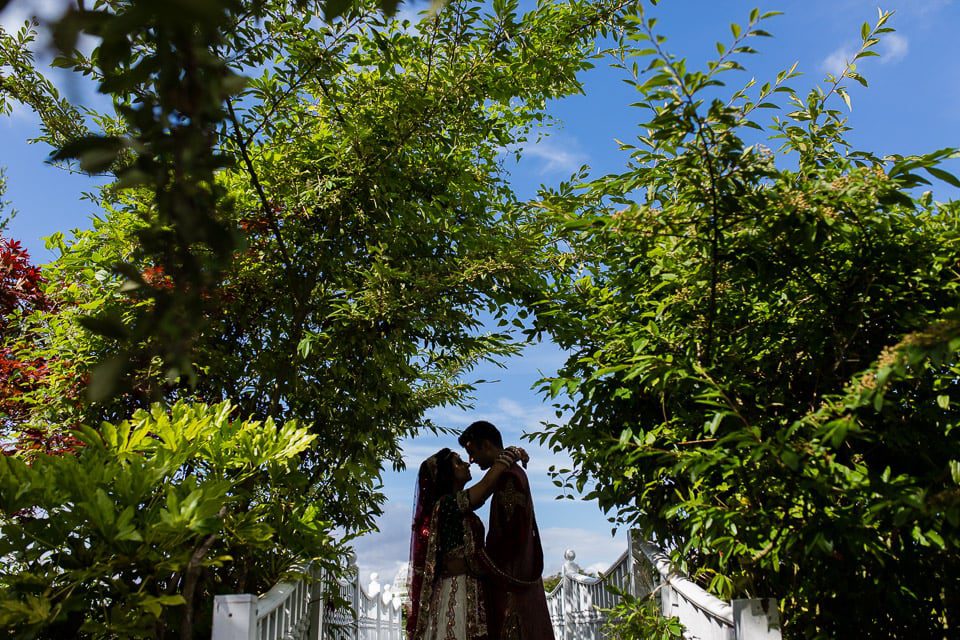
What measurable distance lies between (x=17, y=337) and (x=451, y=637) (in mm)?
4191

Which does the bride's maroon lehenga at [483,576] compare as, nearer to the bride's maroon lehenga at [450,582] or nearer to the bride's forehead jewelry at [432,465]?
the bride's maroon lehenga at [450,582]

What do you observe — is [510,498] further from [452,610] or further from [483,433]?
[452,610]

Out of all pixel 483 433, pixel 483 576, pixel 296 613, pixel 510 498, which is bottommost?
pixel 296 613

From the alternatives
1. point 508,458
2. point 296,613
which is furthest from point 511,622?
point 296,613

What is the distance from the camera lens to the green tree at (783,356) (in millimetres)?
2641

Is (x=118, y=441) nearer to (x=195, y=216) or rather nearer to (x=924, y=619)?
(x=195, y=216)

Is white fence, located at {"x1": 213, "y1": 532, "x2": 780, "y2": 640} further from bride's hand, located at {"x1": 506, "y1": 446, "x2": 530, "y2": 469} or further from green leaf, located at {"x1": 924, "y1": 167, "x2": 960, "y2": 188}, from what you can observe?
green leaf, located at {"x1": 924, "y1": 167, "x2": 960, "y2": 188}

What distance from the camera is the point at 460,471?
429cm

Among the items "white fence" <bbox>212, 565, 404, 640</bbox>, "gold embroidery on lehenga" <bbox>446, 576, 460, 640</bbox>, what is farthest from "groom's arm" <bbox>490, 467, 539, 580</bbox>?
"white fence" <bbox>212, 565, 404, 640</bbox>

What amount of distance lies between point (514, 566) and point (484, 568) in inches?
6.5

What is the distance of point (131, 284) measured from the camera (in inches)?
43.6

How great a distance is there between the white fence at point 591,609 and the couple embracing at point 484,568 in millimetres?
422

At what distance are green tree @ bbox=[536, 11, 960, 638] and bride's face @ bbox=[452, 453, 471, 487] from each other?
0.86m

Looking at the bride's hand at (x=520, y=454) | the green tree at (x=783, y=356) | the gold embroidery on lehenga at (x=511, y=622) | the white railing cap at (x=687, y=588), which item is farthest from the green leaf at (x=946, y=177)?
the gold embroidery on lehenga at (x=511, y=622)
